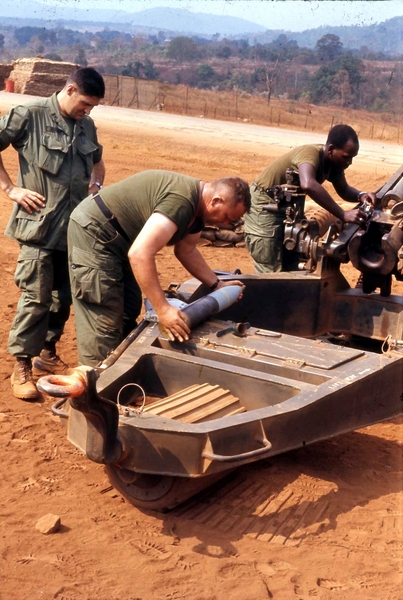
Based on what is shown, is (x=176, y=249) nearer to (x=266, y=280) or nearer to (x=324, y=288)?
(x=266, y=280)

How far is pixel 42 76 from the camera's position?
26.9 meters

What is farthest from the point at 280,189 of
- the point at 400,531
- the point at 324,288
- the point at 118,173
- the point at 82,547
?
the point at 118,173

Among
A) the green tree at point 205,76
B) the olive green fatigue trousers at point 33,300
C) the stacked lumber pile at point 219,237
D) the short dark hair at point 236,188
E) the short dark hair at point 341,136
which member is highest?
the short dark hair at point 341,136

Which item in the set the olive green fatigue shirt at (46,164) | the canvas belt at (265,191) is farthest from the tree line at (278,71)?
the olive green fatigue shirt at (46,164)

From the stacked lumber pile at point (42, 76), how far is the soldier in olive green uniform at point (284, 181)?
2098 cm

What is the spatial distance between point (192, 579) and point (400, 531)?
1.08 metres

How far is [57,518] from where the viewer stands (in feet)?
A: 12.5

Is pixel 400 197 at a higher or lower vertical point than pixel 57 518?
higher

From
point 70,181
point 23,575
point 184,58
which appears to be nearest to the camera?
point 23,575

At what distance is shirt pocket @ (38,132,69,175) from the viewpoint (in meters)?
5.22

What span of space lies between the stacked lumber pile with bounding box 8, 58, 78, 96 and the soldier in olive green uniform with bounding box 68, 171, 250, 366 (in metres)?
22.7

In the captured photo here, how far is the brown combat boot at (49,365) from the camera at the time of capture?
5.71 m

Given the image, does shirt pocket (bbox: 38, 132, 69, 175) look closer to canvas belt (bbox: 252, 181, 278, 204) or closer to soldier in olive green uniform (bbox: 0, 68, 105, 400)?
soldier in olive green uniform (bbox: 0, 68, 105, 400)

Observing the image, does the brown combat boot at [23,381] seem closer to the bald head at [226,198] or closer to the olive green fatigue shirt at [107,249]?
the olive green fatigue shirt at [107,249]
